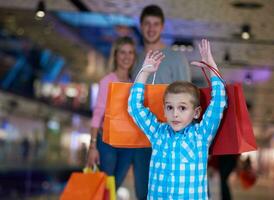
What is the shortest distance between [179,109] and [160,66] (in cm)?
79

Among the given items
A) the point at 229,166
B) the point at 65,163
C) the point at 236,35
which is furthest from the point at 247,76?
the point at 65,163

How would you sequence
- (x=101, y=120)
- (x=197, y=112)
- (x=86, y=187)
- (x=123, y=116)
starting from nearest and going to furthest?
1. (x=197, y=112)
2. (x=123, y=116)
3. (x=86, y=187)
4. (x=101, y=120)

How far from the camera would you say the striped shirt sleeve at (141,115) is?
2691mm

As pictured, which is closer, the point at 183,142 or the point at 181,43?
the point at 183,142

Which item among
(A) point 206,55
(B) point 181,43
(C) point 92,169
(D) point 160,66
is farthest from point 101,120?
(B) point 181,43

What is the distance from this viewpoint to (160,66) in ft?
11.0

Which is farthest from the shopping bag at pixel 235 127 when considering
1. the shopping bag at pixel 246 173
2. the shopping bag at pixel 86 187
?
the shopping bag at pixel 246 173


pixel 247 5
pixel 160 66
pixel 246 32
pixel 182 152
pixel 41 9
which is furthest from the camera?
pixel 246 32

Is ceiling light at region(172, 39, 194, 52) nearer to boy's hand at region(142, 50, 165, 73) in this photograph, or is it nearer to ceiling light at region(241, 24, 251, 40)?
ceiling light at region(241, 24, 251, 40)

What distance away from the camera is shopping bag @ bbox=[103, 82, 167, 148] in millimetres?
2756

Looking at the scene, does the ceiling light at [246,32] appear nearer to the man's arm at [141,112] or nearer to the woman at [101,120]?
the woman at [101,120]

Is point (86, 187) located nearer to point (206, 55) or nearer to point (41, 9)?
point (206, 55)

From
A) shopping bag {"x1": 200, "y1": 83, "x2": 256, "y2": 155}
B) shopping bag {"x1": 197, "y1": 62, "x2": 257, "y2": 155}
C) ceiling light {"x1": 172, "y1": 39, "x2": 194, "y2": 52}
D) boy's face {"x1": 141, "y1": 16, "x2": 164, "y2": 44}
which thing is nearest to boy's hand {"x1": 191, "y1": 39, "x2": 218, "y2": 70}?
shopping bag {"x1": 197, "y1": 62, "x2": 257, "y2": 155}

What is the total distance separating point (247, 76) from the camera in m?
10.9
